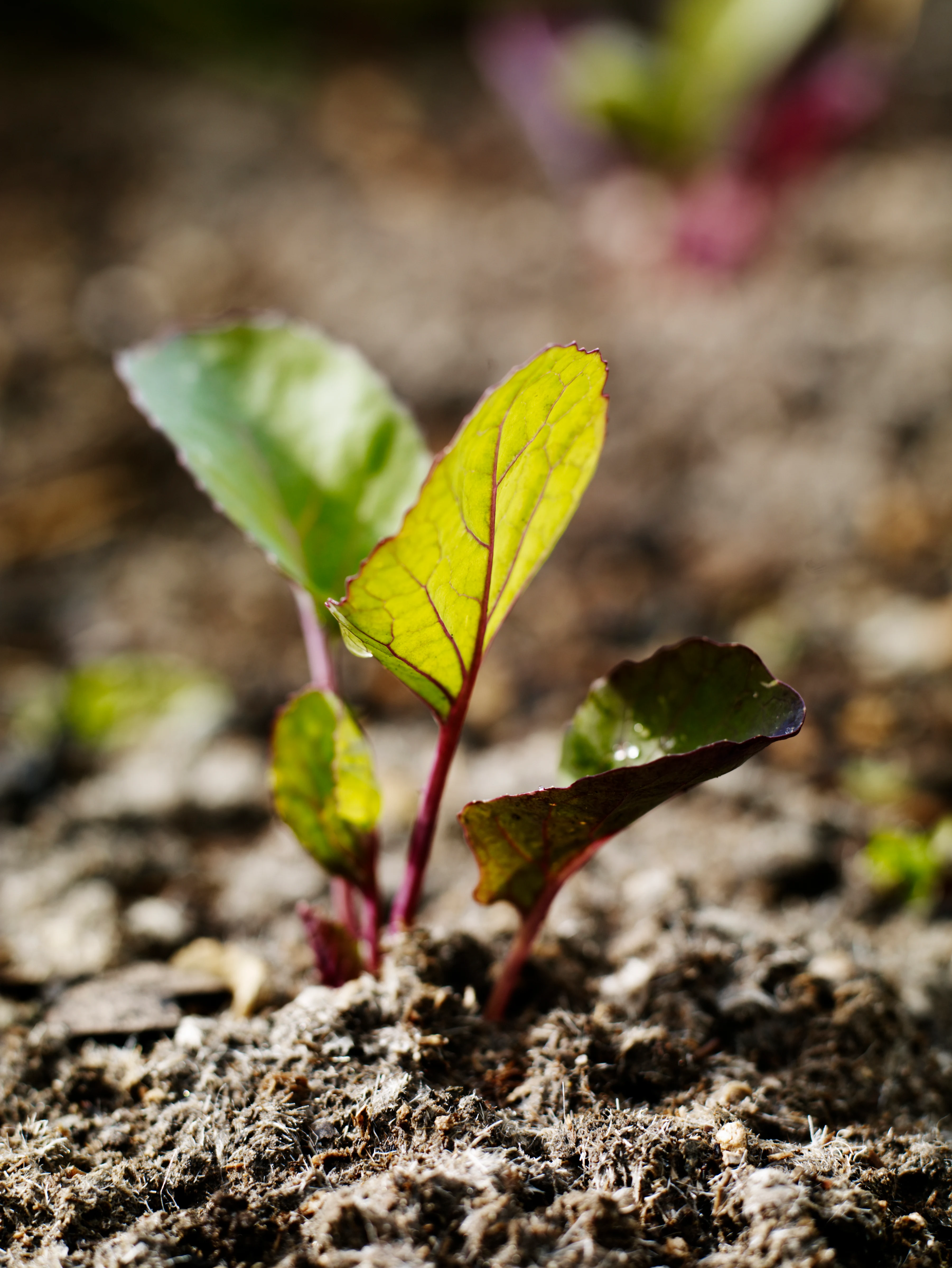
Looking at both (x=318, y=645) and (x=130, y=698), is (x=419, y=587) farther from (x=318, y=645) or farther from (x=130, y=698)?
(x=130, y=698)

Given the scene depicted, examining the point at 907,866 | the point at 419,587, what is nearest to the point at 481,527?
the point at 419,587

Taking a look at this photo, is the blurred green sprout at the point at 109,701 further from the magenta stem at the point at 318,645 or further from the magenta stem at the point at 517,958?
the magenta stem at the point at 517,958

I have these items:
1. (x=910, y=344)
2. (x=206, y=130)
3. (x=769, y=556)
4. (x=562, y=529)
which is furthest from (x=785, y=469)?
(x=206, y=130)

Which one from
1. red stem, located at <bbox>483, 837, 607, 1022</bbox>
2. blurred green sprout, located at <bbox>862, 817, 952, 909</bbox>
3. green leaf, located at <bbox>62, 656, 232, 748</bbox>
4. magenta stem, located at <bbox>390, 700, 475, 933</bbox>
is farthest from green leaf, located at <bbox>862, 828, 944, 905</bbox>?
green leaf, located at <bbox>62, 656, 232, 748</bbox>

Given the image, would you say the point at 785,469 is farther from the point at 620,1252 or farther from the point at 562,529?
the point at 620,1252

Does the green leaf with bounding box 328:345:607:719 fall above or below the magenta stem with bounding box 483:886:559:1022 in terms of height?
above

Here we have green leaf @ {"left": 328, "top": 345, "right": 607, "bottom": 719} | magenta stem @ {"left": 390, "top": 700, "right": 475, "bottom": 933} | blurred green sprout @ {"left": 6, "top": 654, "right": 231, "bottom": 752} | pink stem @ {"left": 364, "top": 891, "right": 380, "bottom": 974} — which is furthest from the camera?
blurred green sprout @ {"left": 6, "top": 654, "right": 231, "bottom": 752}

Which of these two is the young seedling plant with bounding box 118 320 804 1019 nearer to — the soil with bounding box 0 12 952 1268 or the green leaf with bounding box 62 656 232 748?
the soil with bounding box 0 12 952 1268

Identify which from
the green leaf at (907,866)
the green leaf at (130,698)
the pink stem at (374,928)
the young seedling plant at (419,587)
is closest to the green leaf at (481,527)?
the young seedling plant at (419,587)
